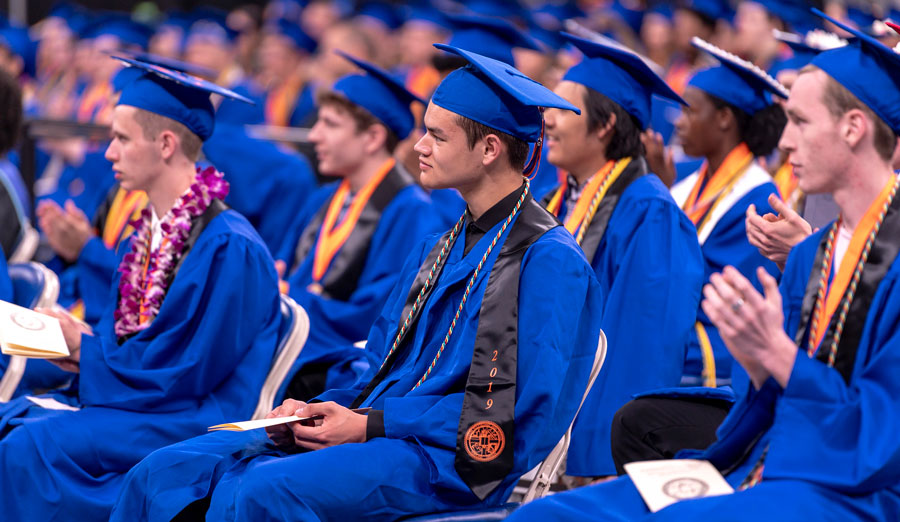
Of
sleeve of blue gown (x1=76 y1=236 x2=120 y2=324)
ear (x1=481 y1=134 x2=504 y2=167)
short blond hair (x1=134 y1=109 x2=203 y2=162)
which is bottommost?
sleeve of blue gown (x1=76 y1=236 x2=120 y2=324)

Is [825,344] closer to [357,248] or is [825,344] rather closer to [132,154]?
[132,154]

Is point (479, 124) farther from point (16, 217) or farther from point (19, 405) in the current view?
point (16, 217)

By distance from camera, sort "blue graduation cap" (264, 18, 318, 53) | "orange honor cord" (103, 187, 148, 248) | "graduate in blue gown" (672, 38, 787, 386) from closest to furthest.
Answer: "graduate in blue gown" (672, 38, 787, 386), "orange honor cord" (103, 187, 148, 248), "blue graduation cap" (264, 18, 318, 53)

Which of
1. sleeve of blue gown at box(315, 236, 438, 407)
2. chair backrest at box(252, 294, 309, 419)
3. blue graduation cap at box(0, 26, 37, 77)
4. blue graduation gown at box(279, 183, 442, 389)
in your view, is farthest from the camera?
blue graduation cap at box(0, 26, 37, 77)

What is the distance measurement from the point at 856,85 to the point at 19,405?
261cm

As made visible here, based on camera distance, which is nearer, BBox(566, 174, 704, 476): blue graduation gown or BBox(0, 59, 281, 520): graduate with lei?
BBox(0, 59, 281, 520): graduate with lei

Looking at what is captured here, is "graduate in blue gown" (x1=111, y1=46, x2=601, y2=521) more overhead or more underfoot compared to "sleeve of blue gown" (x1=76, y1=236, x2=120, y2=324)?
more overhead

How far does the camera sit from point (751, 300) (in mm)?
2211

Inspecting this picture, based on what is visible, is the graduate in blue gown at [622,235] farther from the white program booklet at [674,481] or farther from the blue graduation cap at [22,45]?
the blue graduation cap at [22,45]

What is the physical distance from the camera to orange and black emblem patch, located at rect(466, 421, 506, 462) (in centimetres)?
272

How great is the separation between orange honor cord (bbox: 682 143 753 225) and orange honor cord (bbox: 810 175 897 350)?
222 centimetres

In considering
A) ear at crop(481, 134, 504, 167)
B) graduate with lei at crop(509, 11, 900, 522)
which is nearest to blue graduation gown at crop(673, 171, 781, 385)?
ear at crop(481, 134, 504, 167)

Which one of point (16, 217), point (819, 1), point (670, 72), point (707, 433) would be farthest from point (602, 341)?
point (819, 1)

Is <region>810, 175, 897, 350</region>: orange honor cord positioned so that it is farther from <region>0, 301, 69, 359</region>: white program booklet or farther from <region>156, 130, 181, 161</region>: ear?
<region>156, 130, 181, 161</region>: ear
